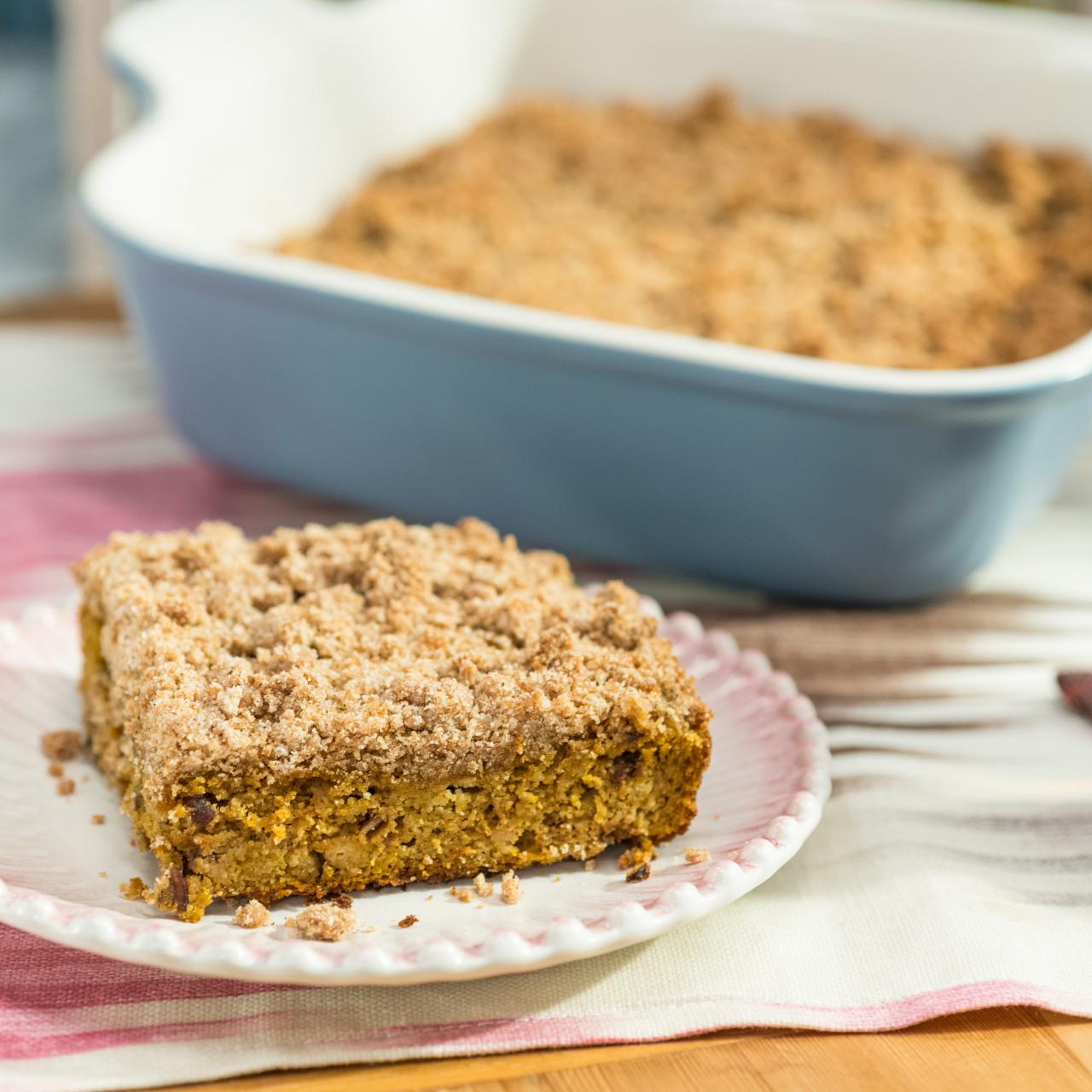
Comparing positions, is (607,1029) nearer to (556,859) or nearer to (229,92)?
(556,859)

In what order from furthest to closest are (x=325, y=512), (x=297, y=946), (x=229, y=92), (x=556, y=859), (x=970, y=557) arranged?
(x=229, y=92) → (x=325, y=512) → (x=970, y=557) → (x=556, y=859) → (x=297, y=946)

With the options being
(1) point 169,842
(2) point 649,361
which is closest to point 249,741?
(1) point 169,842

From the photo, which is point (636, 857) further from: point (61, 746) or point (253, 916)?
point (61, 746)

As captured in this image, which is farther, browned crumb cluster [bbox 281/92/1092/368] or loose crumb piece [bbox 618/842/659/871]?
browned crumb cluster [bbox 281/92/1092/368]

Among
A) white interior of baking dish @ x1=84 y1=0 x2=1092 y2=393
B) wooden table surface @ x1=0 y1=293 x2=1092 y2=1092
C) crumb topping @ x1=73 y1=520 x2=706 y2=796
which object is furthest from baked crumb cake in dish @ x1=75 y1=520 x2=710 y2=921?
white interior of baking dish @ x1=84 y1=0 x2=1092 y2=393

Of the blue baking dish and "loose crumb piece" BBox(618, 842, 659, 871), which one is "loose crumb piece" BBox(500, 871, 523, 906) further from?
the blue baking dish

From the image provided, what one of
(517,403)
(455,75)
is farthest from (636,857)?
(455,75)

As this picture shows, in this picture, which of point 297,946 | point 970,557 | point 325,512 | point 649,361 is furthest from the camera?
point 325,512
